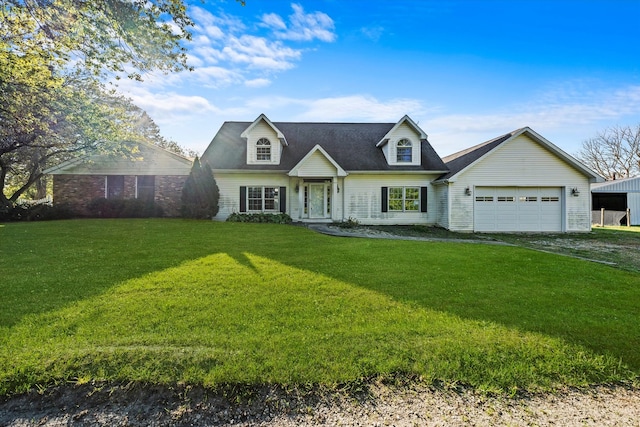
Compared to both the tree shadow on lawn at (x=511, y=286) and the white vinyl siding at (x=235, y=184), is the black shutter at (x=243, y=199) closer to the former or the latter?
the white vinyl siding at (x=235, y=184)

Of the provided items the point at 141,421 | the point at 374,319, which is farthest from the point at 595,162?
the point at 141,421

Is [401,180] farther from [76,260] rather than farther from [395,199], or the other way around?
[76,260]

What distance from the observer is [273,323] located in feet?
12.6

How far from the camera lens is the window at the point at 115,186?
17.8 m

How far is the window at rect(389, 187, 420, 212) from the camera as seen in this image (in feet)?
54.8

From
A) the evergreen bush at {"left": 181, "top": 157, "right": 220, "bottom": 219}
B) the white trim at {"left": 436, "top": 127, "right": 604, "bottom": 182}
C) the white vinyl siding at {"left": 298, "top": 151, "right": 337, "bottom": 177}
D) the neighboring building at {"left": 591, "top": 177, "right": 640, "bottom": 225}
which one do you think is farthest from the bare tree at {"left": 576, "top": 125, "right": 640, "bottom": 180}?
the evergreen bush at {"left": 181, "top": 157, "right": 220, "bottom": 219}

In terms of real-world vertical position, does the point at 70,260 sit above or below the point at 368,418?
above

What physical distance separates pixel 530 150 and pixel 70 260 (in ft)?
61.6

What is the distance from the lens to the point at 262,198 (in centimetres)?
1662

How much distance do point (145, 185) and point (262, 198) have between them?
7438mm

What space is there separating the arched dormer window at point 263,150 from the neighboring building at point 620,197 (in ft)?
84.5

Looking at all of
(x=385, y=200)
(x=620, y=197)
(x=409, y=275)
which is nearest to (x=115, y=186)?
(x=385, y=200)

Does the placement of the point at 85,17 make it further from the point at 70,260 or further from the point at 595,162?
the point at 595,162

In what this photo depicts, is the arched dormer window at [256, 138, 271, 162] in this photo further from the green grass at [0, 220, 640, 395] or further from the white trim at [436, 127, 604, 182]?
the green grass at [0, 220, 640, 395]
